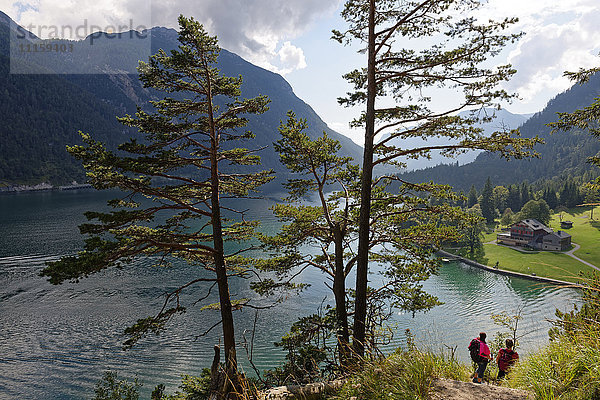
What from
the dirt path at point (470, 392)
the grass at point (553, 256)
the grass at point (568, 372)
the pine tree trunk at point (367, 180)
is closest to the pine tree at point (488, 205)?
the grass at point (553, 256)

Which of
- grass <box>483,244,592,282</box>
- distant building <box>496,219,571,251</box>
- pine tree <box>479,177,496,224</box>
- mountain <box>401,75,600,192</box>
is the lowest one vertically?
grass <box>483,244,592,282</box>

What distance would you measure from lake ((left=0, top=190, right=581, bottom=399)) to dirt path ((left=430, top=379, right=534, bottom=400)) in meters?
7.47

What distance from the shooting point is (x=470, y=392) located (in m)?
3.61

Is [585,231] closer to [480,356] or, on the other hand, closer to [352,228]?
[352,228]

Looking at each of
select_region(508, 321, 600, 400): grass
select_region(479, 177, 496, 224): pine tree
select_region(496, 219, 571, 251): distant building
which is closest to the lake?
select_region(508, 321, 600, 400): grass

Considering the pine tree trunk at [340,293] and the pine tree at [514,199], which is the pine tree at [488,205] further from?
the pine tree trunk at [340,293]

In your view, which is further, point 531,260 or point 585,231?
point 585,231

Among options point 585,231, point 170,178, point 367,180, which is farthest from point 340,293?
point 585,231

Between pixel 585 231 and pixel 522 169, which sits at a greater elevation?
pixel 522 169

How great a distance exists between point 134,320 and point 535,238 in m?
70.2

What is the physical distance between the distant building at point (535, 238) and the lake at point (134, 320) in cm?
1911

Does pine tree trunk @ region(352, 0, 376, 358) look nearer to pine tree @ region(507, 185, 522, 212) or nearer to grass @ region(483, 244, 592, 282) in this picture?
grass @ region(483, 244, 592, 282)

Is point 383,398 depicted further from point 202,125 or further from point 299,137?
point 202,125

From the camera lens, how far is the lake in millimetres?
21109
